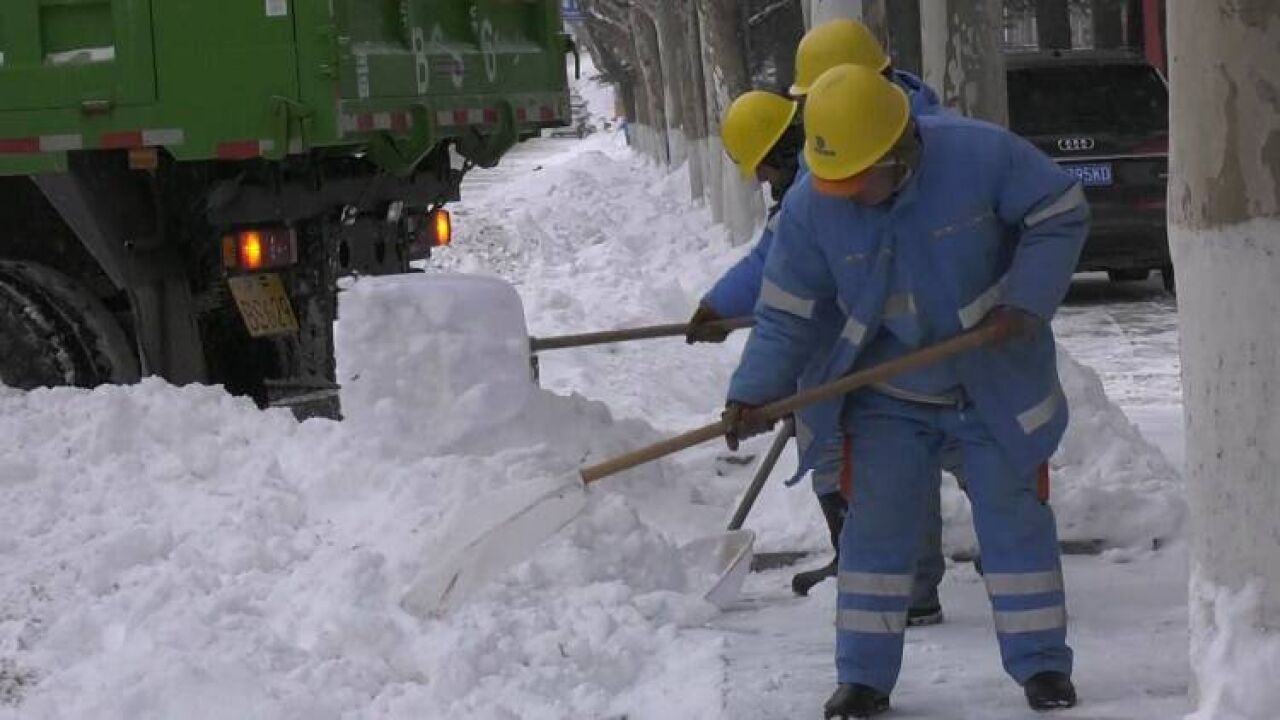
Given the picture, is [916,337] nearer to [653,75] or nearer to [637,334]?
[637,334]

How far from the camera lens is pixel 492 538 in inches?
233

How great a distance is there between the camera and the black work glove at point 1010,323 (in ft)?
16.5

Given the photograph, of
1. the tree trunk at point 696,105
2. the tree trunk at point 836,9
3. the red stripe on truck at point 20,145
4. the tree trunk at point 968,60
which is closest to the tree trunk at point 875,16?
the tree trunk at point 968,60

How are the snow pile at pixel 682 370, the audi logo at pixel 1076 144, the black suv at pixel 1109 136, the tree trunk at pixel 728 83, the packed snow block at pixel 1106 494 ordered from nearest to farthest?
1. the packed snow block at pixel 1106 494
2. the snow pile at pixel 682 370
3. the black suv at pixel 1109 136
4. the audi logo at pixel 1076 144
5. the tree trunk at pixel 728 83

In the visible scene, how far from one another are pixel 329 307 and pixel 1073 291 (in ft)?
30.0

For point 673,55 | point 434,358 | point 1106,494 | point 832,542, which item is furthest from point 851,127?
point 673,55

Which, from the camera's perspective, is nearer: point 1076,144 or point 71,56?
point 71,56

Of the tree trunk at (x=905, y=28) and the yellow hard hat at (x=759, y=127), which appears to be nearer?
the yellow hard hat at (x=759, y=127)

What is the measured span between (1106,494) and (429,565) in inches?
98.1

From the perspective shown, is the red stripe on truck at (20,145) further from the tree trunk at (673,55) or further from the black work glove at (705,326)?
the tree trunk at (673,55)

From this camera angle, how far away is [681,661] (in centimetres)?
581

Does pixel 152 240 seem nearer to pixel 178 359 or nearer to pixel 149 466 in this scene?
pixel 178 359

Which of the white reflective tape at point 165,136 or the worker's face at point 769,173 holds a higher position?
the white reflective tape at point 165,136

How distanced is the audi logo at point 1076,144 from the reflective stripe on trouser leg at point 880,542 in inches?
435
